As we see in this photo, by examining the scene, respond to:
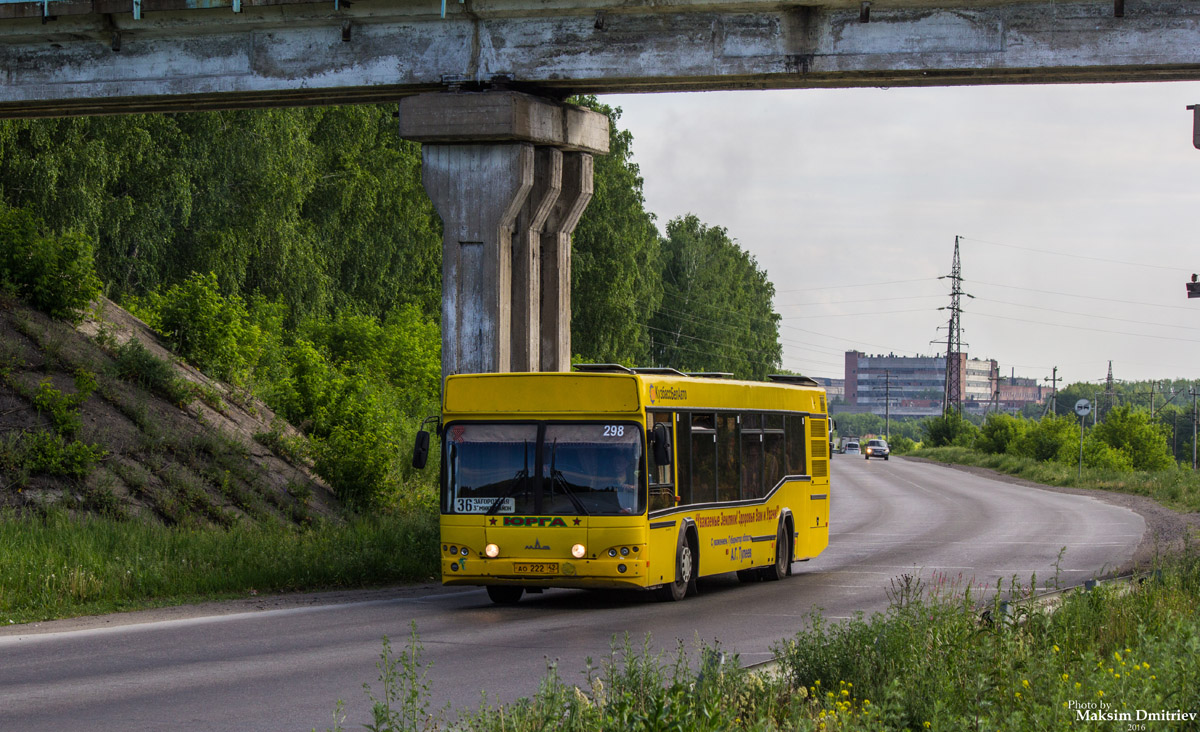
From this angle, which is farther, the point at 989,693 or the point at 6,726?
the point at 6,726

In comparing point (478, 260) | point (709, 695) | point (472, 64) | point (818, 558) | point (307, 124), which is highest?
point (307, 124)

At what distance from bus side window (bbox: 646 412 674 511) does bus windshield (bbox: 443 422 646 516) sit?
0.17m

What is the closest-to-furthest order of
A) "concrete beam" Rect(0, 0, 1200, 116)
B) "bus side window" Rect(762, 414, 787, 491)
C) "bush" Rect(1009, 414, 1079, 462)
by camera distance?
"concrete beam" Rect(0, 0, 1200, 116) → "bus side window" Rect(762, 414, 787, 491) → "bush" Rect(1009, 414, 1079, 462)

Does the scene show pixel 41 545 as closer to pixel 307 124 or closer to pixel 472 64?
pixel 472 64

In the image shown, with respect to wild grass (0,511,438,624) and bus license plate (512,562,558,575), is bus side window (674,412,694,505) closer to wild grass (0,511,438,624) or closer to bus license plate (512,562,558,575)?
bus license plate (512,562,558,575)

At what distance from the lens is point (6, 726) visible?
28.4 feet

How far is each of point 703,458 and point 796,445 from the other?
4120mm

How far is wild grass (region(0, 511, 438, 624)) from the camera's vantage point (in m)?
15.4

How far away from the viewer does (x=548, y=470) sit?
1568 centimetres

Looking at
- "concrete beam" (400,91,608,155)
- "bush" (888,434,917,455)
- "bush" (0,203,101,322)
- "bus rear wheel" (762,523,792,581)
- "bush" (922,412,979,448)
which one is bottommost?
"bush" (888,434,917,455)

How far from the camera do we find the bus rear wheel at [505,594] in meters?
16.8

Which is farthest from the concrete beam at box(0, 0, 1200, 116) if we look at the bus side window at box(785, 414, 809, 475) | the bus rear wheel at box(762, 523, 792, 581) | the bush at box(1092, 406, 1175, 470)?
the bush at box(1092, 406, 1175, 470)

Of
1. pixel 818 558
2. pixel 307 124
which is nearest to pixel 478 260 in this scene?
pixel 818 558

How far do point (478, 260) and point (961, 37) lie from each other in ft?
23.3
